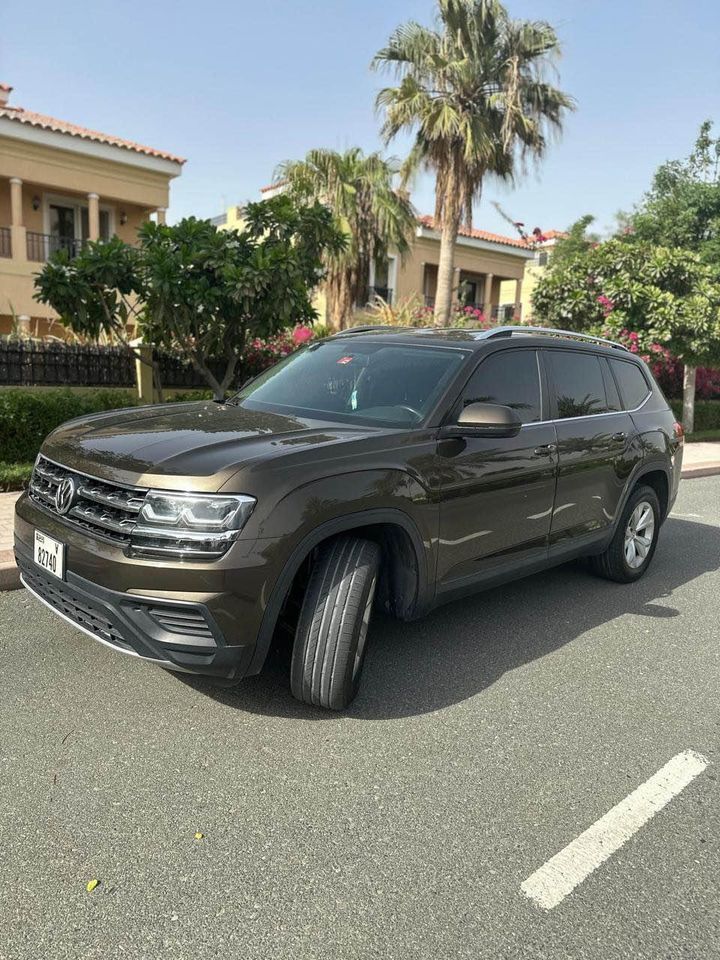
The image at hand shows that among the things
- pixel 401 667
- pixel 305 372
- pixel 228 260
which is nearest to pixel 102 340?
pixel 228 260

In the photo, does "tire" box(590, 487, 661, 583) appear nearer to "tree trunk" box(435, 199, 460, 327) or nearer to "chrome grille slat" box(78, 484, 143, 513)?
"chrome grille slat" box(78, 484, 143, 513)

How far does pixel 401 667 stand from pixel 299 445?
140cm

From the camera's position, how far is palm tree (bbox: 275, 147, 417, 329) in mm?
19016

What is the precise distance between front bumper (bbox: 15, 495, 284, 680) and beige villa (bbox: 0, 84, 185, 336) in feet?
51.1

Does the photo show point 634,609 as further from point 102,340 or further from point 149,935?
point 102,340

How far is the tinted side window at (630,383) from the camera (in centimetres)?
527

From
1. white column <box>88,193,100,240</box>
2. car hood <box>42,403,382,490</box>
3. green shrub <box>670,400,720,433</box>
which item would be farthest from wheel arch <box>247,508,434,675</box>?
white column <box>88,193,100,240</box>

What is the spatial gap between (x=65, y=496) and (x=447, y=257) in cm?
1718

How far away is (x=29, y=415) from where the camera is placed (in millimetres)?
8172

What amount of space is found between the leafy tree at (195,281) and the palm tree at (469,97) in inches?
332

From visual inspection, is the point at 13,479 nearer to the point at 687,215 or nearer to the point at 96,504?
the point at 96,504

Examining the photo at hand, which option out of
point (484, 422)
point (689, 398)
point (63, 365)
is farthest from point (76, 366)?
point (689, 398)

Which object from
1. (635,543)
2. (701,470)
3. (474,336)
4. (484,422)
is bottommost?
(701,470)

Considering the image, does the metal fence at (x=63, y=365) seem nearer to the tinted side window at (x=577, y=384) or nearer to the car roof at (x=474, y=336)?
the car roof at (x=474, y=336)
